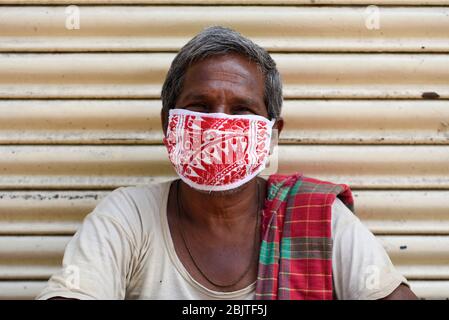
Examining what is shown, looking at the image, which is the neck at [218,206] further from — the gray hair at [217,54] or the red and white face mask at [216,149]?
the gray hair at [217,54]

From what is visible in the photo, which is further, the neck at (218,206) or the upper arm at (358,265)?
the neck at (218,206)

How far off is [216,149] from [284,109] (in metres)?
0.70

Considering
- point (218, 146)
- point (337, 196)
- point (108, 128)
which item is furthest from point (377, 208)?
point (108, 128)

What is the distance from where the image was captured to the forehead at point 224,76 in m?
1.95

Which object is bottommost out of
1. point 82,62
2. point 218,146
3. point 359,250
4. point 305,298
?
point 305,298

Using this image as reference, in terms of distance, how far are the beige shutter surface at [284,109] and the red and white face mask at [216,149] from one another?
1.76 ft

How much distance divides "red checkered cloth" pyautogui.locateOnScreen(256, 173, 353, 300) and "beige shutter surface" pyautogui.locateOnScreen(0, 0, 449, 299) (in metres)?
0.48

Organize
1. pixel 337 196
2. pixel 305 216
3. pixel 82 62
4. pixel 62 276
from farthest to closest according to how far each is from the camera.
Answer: pixel 82 62
pixel 337 196
pixel 305 216
pixel 62 276

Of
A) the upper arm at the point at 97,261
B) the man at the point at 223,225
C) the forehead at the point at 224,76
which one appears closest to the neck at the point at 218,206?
the man at the point at 223,225

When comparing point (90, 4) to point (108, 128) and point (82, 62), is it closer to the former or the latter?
point (82, 62)

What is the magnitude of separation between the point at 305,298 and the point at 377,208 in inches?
31.2

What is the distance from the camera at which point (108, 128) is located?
96.6 inches

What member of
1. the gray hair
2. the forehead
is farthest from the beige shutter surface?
the forehead

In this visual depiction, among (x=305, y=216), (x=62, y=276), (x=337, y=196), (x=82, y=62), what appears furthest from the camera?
(x=82, y=62)
